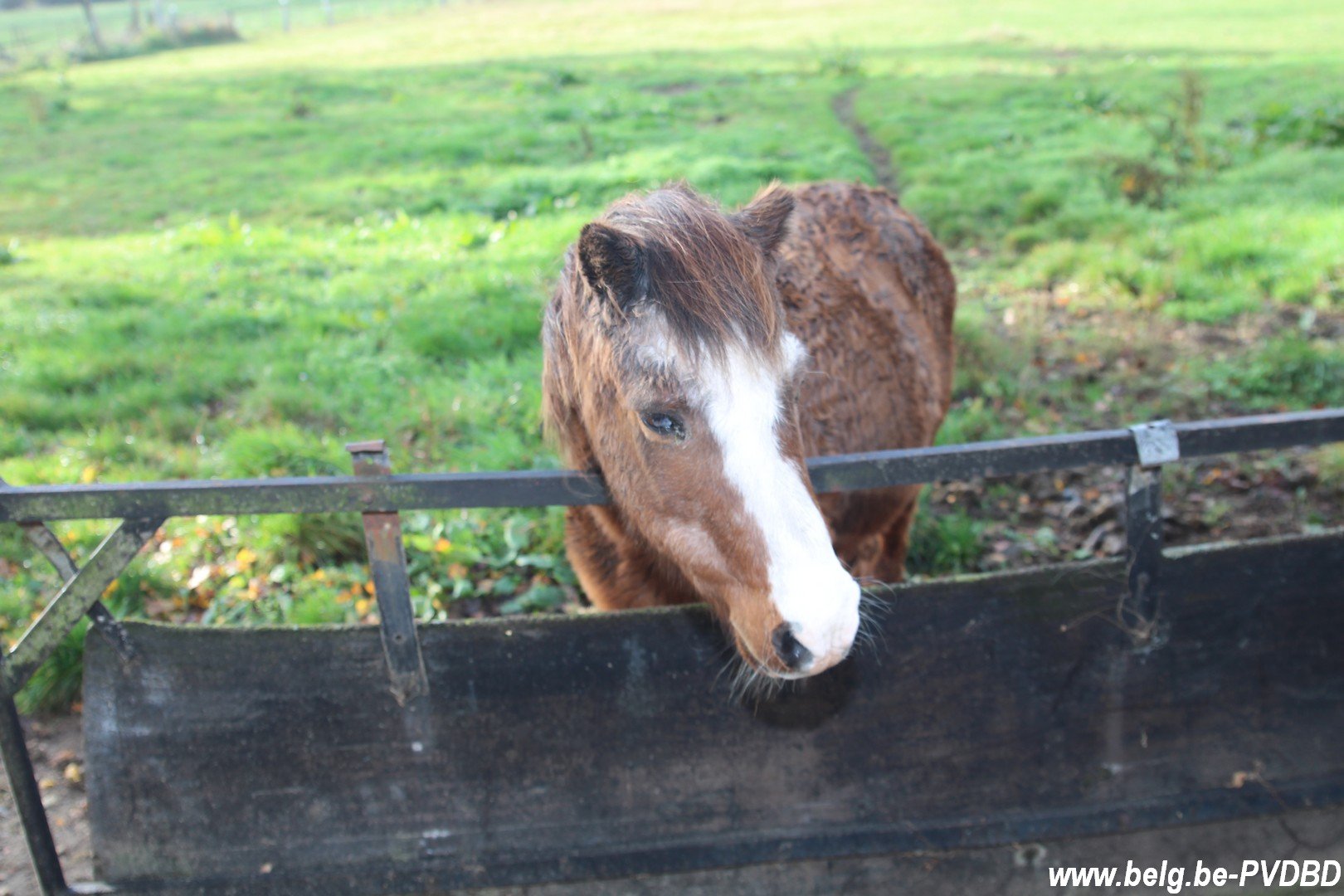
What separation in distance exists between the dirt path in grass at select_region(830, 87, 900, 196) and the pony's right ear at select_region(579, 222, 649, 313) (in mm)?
7069

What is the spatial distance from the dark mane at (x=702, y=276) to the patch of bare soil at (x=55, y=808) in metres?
2.46

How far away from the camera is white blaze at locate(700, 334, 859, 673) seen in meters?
1.70

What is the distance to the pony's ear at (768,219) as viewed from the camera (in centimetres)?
223

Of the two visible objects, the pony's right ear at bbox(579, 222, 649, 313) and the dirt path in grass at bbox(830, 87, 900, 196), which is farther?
the dirt path in grass at bbox(830, 87, 900, 196)

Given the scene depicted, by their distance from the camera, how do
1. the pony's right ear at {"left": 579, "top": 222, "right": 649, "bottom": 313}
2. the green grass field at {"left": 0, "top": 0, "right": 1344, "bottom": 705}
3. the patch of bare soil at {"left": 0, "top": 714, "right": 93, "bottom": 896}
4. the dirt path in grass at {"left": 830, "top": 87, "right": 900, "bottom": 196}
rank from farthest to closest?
the dirt path in grass at {"left": 830, "top": 87, "right": 900, "bottom": 196} < the green grass field at {"left": 0, "top": 0, "right": 1344, "bottom": 705} < the patch of bare soil at {"left": 0, "top": 714, "right": 93, "bottom": 896} < the pony's right ear at {"left": 579, "top": 222, "right": 649, "bottom": 313}

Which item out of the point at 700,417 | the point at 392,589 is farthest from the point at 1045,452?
the point at 392,589

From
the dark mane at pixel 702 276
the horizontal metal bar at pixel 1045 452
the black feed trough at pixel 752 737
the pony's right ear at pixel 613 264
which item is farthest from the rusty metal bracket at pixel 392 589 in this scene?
the horizontal metal bar at pixel 1045 452

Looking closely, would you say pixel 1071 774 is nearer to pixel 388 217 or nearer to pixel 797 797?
pixel 797 797

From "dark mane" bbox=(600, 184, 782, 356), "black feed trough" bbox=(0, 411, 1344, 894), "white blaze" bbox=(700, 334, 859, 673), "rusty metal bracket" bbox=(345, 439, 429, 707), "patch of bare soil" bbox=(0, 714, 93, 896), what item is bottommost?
"patch of bare soil" bbox=(0, 714, 93, 896)

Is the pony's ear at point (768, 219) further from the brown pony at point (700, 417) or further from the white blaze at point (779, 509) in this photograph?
the white blaze at point (779, 509)

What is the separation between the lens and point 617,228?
1.86m

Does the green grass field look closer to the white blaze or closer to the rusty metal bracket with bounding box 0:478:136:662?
the rusty metal bracket with bounding box 0:478:136:662

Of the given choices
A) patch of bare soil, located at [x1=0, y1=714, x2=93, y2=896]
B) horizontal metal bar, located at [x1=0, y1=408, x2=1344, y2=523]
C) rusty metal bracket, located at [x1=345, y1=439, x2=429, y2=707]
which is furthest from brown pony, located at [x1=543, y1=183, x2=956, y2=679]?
patch of bare soil, located at [x1=0, y1=714, x2=93, y2=896]

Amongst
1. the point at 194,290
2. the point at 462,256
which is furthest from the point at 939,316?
the point at 194,290
